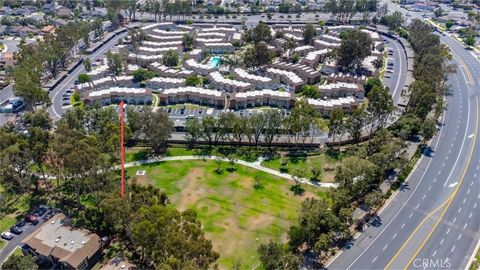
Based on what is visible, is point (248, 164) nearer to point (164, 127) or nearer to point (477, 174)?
point (164, 127)

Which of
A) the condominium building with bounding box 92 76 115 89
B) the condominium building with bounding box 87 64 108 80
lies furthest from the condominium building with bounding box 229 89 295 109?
the condominium building with bounding box 87 64 108 80

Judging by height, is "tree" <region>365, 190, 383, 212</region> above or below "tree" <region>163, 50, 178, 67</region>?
below

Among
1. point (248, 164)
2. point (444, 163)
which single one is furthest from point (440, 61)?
→ point (248, 164)

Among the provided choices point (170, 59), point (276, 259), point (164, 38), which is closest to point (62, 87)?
point (170, 59)

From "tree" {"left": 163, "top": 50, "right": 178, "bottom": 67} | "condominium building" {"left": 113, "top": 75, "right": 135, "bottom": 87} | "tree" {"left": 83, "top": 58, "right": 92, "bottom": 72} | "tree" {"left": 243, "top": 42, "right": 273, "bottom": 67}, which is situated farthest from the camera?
"tree" {"left": 163, "top": 50, "right": 178, "bottom": 67}

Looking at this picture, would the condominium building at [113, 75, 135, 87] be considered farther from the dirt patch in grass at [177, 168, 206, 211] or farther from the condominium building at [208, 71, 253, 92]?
the dirt patch in grass at [177, 168, 206, 211]

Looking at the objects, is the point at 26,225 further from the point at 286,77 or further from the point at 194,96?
the point at 286,77
